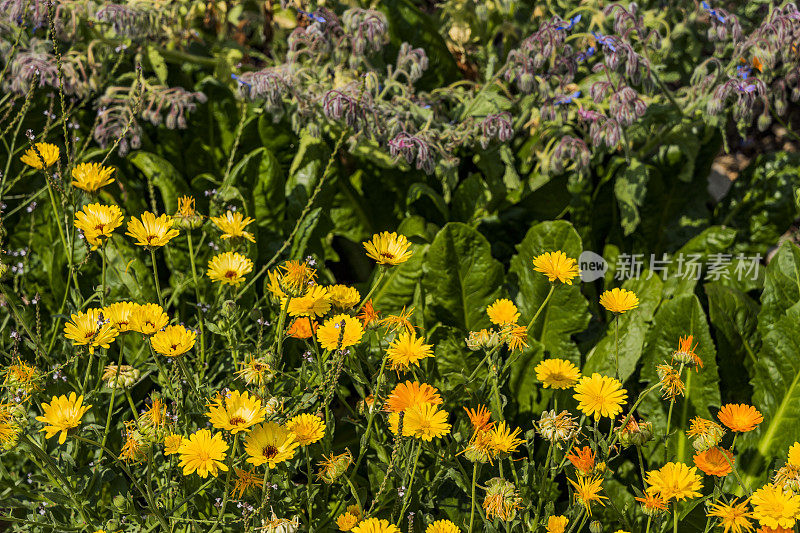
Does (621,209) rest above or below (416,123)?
below

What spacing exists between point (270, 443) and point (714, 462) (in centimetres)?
99

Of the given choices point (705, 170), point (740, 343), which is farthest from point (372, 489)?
point (705, 170)

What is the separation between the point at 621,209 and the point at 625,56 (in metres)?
0.61

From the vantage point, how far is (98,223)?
6.29ft

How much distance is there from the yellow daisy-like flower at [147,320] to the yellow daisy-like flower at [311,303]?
31cm

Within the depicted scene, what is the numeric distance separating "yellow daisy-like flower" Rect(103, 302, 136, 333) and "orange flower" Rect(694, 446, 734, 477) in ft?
4.22

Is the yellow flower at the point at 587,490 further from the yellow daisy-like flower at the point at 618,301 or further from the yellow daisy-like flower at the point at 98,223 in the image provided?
the yellow daisy-like flower at the point at 98,223

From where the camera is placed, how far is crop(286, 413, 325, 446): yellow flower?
1688 mm

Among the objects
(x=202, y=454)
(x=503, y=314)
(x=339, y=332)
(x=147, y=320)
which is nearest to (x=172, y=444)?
(x=202, y=454)

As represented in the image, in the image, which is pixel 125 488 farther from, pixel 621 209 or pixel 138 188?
pixel 621 209

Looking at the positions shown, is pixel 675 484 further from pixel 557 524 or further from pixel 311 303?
pixel 311 303

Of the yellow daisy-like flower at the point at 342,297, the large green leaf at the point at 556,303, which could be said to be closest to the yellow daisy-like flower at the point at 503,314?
the yellow daisy-like flower at the point at 342,297

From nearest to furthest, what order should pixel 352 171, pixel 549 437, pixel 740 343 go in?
pixel 549 437, pixel 740 343, pixel 352 171

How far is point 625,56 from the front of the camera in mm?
2900
